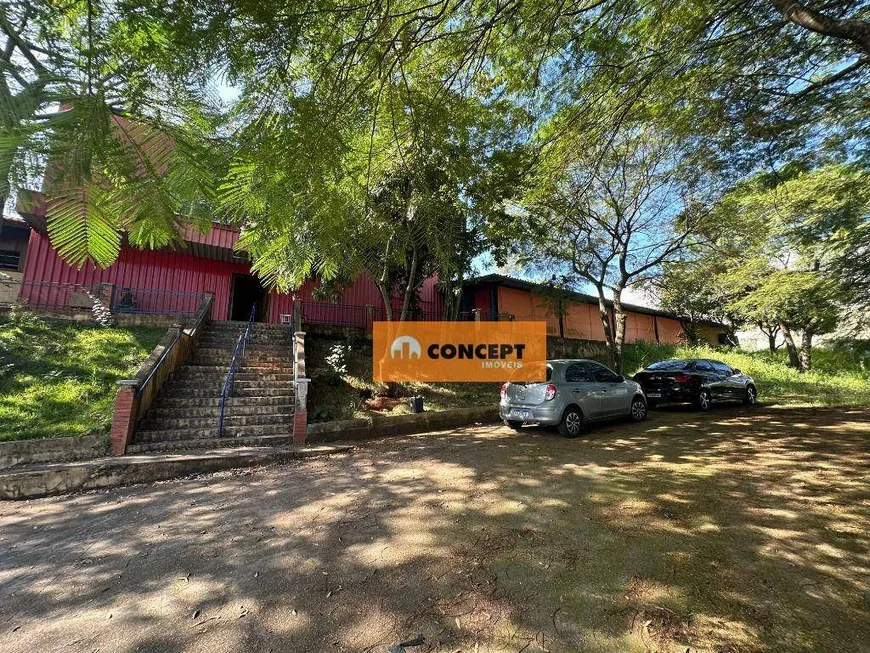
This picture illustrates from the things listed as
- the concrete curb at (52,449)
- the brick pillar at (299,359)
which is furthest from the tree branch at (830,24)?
the concrete curb at (52,449)

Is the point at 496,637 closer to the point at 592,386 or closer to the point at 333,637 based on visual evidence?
the point at 333,637

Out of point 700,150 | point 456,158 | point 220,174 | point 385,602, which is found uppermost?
point 700,150

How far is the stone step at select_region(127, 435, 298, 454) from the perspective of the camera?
604 centimetres

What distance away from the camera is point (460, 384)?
11.5m

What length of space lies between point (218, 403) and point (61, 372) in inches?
125

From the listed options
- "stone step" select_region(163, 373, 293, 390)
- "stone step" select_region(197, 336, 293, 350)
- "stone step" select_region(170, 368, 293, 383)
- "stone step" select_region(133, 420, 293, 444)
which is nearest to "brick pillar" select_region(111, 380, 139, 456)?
"stone step" select_region(133, 420, 293, 444)

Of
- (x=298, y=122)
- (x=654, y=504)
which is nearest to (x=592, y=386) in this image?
(x=654, y=504)

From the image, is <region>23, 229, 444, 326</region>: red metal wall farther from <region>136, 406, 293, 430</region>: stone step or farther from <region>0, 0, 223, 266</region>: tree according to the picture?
<region>0, 0, 223, 266</region>: tree

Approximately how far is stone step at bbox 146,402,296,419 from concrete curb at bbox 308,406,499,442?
2.83 ft

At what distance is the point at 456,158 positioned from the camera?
4707mm

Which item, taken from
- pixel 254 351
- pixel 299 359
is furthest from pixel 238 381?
pixel 254 351

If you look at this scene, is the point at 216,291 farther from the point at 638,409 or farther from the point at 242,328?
the point at 638,409

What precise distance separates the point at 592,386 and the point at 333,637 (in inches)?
278

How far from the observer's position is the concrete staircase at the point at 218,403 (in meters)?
6.53
